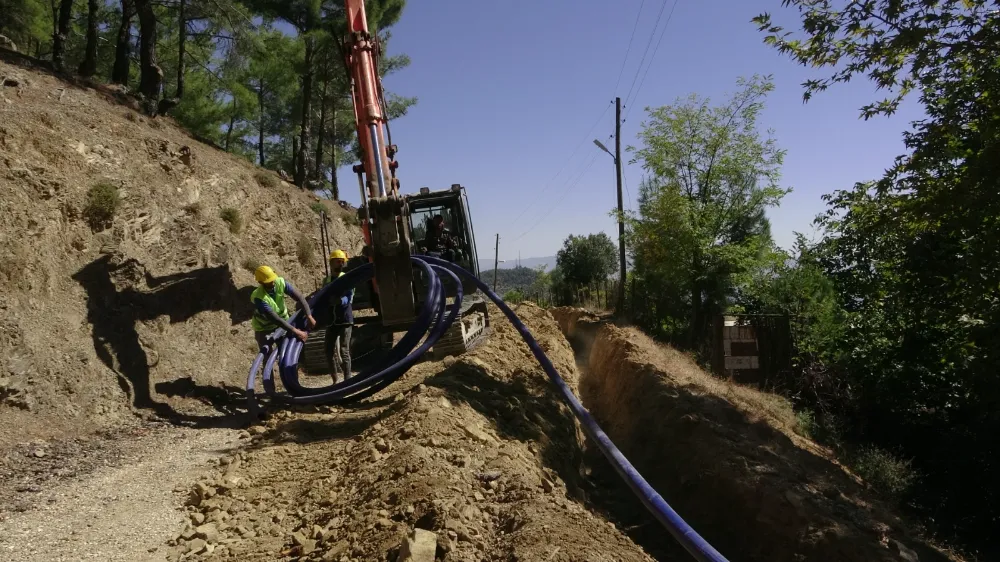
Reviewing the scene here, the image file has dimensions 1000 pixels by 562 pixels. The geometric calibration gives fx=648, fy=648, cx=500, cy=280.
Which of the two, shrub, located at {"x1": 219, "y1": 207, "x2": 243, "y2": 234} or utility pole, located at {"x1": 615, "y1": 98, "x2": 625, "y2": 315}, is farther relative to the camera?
utility pole, located at {"x1": 615, "y1": 98, "x2": 625, "y2": 315}

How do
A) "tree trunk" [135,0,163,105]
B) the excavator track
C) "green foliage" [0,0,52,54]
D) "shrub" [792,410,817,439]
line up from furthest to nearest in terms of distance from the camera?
"green foliage" [0,0,52,54] < "tree trunk" [135,0,163,105] < the excavator track < "shrub" [792,410,817,439]

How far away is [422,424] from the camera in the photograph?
5.73 m

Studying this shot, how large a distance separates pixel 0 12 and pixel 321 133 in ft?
33.3

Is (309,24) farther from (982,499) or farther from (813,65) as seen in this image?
(982,499)

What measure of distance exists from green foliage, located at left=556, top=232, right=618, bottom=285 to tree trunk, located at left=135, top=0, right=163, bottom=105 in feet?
90.0

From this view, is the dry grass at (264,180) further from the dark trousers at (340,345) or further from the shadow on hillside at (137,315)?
the dark trousers at (340,345)

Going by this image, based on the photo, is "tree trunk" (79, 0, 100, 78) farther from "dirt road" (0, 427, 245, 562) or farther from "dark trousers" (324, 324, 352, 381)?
"dirt road" (0, 427, 245, 562)

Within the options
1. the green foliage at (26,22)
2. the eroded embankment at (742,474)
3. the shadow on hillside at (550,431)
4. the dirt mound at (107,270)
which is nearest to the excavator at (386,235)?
the shadow on hillside at (550,431)

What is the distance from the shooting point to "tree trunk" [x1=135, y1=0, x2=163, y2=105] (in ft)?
48.6

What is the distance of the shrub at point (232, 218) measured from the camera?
497 inches

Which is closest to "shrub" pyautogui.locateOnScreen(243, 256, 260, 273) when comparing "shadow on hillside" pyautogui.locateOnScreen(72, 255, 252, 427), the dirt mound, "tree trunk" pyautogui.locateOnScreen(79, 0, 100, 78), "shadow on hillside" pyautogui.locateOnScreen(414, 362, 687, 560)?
the dirt mound

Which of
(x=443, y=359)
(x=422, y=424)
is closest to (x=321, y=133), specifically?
(x=443, y=359)

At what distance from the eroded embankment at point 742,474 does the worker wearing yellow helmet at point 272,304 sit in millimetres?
4701

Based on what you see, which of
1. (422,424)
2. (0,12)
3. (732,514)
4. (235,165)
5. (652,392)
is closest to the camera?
(422,424)
